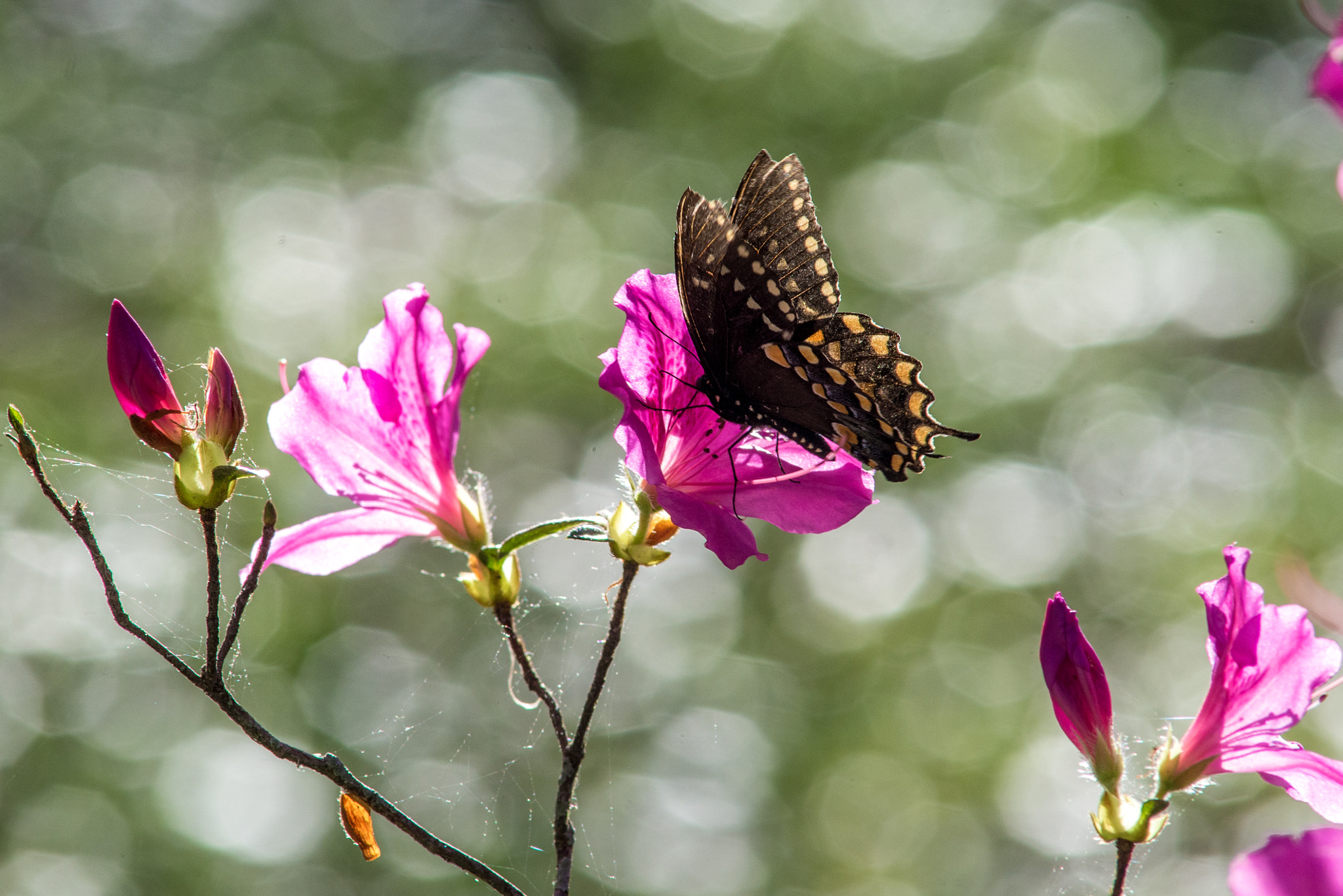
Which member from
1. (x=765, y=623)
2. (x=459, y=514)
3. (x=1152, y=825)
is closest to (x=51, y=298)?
(x=765, y=623)

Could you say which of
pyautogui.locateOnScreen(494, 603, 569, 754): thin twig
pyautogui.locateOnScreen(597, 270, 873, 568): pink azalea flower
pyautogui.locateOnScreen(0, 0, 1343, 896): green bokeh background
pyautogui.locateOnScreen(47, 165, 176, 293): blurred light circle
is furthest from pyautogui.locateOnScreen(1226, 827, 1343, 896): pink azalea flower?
pyautogui.locateOnScreen(47, 165, 176, 293): blurred light circle

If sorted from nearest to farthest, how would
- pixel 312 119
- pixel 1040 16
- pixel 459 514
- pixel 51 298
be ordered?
pixel 459 514, pixel 51 298, pixel 312 119, pixel 1040 16

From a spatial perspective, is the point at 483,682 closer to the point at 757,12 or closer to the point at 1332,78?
the point at 757,12

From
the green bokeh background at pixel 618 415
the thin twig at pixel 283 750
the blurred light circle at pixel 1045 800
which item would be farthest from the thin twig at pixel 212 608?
the blurred light circle at pixel 1045 800

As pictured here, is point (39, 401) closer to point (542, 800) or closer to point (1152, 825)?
point (542, 800)

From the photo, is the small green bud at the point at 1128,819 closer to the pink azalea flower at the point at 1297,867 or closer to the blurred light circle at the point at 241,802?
the pink azalea flower at the point at 1297,867

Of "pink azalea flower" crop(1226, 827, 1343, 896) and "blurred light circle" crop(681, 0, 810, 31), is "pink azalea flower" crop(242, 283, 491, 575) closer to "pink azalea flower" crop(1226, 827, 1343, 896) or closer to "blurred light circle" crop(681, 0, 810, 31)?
"pink azalea flower" crop(1226, 827, 1343, 896)

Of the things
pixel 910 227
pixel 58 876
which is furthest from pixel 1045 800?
pixel 58 876
